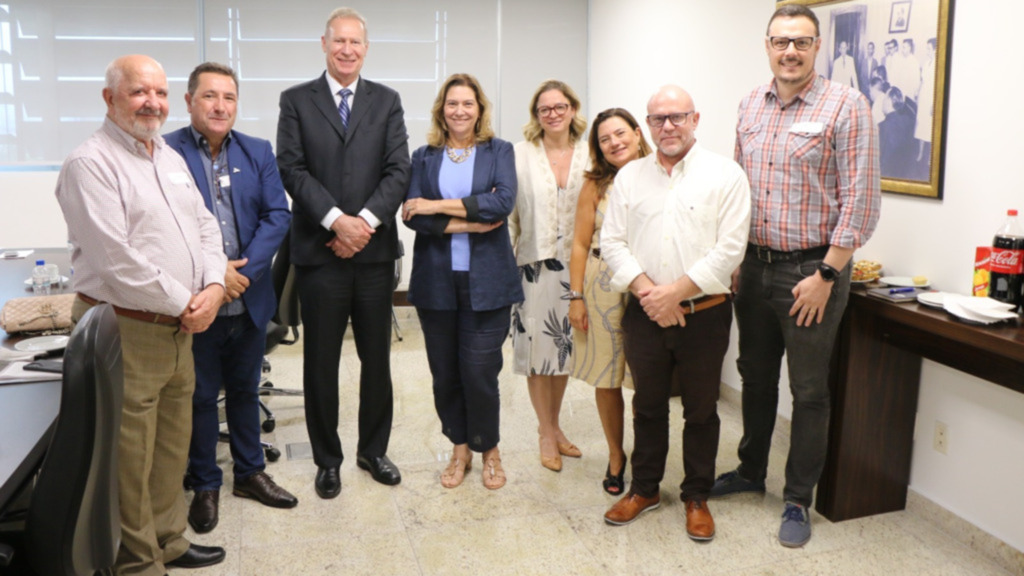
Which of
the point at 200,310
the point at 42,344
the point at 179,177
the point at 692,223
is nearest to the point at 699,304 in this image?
the point at 692,223

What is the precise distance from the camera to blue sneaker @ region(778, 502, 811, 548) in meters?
2.83

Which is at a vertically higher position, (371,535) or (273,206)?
(273,206)

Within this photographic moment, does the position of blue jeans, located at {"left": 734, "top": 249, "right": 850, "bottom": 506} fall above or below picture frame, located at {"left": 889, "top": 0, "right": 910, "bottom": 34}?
below

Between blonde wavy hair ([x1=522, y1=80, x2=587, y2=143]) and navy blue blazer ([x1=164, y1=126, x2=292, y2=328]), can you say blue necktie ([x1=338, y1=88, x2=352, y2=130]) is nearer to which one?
navy blue blazer ([x1=164, y1=126, x2=292, y2=328])

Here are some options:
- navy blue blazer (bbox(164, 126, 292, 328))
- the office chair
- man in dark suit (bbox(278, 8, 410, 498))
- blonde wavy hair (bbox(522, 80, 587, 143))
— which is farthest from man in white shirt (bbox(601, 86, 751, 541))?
the office chair

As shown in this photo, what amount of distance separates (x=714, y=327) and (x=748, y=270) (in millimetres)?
292

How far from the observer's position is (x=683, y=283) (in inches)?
105

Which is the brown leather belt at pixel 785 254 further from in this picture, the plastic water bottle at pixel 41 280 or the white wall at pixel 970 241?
the plastic water bottle at pixel 41 280

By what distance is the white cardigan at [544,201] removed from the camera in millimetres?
3250

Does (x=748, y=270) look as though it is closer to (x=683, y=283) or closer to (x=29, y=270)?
(x=683, y=283)

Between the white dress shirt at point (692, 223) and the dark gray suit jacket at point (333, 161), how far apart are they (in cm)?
91

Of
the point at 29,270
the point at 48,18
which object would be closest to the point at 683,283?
the point at 29,270

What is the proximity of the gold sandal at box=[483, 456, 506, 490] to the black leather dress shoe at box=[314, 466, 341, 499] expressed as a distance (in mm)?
575

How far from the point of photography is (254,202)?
296cm
